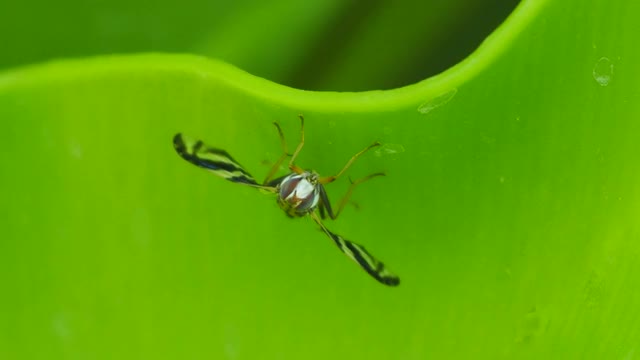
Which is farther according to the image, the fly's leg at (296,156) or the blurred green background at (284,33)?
the blurred green background at (284,33)

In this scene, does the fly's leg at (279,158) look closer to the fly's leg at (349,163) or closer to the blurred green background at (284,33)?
the fly's leg at (349,163)

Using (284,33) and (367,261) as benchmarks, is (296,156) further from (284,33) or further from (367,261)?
(284,33)

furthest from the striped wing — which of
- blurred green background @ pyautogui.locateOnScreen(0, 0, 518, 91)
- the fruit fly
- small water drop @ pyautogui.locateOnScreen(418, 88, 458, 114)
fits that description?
blurred green background @ pyautogui.locateOnScreen(0, 0, 518, 91)

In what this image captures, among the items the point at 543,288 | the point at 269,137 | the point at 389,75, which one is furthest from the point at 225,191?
the point at 389,75

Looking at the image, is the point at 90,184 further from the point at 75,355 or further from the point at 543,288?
the point at 543,288

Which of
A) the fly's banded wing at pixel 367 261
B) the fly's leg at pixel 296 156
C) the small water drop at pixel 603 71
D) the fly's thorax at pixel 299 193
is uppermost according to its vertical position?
the small water drop at pixel 603 71

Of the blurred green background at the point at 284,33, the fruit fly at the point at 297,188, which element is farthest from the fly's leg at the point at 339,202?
the blurred green background at the point at 284,33

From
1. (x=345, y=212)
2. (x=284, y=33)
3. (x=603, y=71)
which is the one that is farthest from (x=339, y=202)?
(x=284, y=33)

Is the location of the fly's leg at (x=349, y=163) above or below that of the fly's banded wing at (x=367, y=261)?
above
